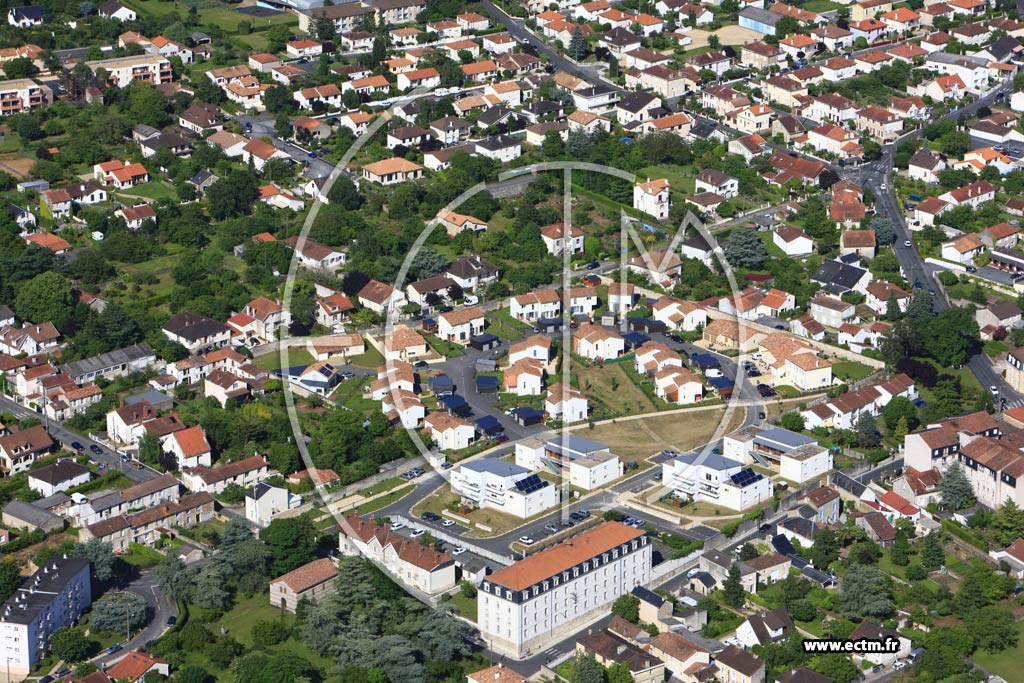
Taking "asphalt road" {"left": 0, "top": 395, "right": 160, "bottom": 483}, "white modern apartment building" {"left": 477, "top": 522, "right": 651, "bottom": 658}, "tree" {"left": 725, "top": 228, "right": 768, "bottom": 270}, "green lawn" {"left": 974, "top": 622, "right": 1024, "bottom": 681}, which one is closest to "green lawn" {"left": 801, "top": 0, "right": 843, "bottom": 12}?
"tree" {"left": 725, "top": 228, "right": 768, "bottom": 270}

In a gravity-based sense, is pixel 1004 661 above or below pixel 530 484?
below

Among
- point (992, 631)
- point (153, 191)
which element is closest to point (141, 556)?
point (992, 631)

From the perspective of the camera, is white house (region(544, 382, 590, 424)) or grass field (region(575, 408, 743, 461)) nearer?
grass field (region(575, 408, 743, 461))

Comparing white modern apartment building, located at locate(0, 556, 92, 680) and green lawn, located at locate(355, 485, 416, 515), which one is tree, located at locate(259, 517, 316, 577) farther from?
white modern apartment building, located at locate(0, 556, 92, 680)

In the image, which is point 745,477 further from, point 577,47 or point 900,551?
point 577,47

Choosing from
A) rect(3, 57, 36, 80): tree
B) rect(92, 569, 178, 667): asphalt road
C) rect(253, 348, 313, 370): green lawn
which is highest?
rect(3, 57, 36, 80): tree

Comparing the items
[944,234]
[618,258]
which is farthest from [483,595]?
[944,234]

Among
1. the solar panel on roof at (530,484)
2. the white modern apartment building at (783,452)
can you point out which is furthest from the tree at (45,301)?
the white modern apartment building at (783,452)

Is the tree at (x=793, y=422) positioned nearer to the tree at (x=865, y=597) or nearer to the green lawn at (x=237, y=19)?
the tree at (x=865, y=597)
